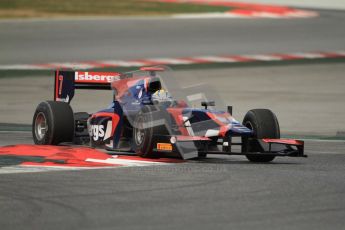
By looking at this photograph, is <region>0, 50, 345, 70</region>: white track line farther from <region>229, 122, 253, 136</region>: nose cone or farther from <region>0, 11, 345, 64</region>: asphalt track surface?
<region>229, 122, 253, 136</region>: nose cone

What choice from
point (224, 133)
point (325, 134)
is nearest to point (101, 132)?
point (224, 133)

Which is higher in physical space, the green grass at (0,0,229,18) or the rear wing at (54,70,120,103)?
the green grass at (0,0,229,18)

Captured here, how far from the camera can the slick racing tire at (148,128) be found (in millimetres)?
12766

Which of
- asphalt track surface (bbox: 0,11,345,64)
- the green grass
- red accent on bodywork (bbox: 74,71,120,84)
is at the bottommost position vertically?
red accent on bodywork (bbox: 74,71,120,84)

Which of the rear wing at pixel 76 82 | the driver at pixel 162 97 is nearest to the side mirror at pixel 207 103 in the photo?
the driver at pixel 162 97

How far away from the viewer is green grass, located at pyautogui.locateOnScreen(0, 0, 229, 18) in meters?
33.2

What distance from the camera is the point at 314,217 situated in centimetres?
909

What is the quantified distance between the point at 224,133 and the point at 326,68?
38.7 feet

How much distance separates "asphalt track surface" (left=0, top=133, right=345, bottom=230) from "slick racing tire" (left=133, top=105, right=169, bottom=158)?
19.1 inches

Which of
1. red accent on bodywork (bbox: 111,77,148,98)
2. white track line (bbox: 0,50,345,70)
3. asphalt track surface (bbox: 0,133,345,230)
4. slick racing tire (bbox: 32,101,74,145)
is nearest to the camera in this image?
asphalt track surface (bbox: 0,133,345,230)

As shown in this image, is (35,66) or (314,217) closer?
(314,217)

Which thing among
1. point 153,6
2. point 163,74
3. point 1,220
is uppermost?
point 153,6

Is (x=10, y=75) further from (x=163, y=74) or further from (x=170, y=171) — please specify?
(x=170, y=171)

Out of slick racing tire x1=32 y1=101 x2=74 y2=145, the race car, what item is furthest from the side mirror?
slick racing tire x1=32 y1=101 x2=74 y2=145
